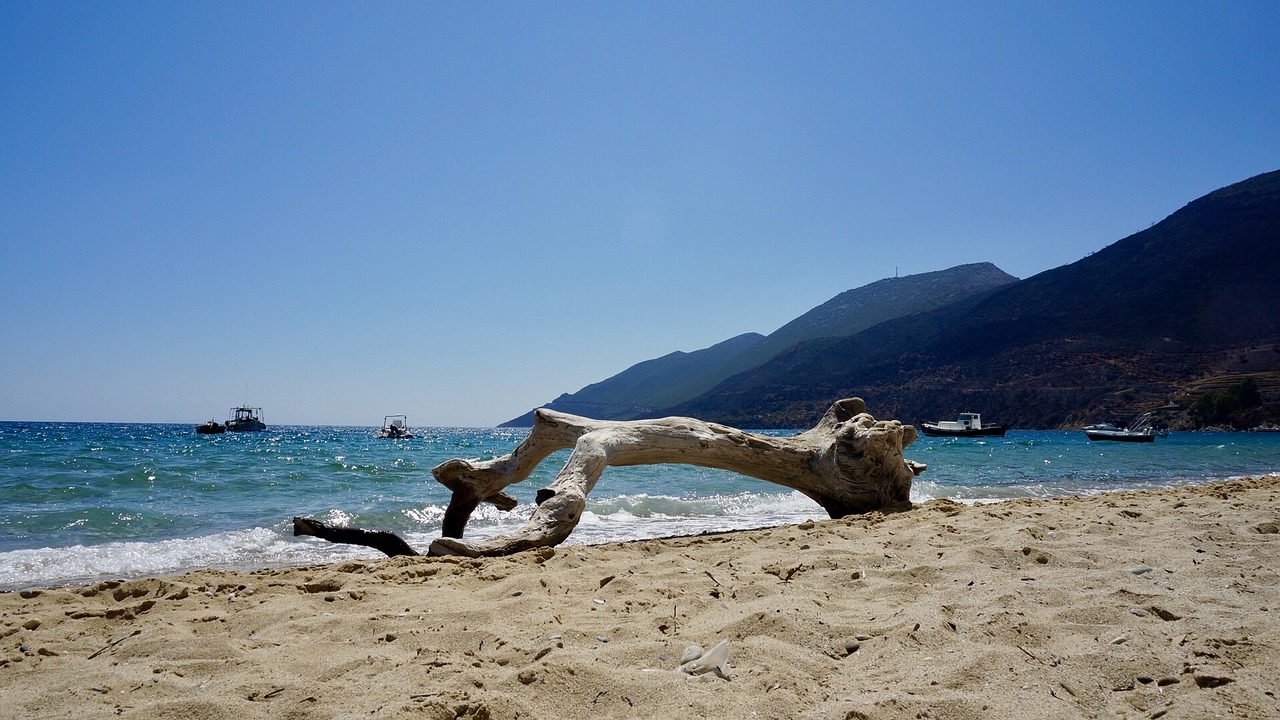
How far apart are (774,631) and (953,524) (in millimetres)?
3138

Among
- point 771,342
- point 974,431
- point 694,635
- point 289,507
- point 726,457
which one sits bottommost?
point 974,431

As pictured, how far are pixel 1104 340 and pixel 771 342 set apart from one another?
247 ft

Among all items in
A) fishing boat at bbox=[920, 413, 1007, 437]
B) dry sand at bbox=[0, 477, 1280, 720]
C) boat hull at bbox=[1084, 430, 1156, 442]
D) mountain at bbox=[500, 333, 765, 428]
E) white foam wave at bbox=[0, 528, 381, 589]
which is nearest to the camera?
dry sand at bbox=[0, 477, 1280, 720]

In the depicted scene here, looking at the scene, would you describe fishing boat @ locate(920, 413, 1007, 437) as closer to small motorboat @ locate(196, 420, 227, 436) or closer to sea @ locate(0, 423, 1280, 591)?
sea @ locate(0, 423, 1280, 591)

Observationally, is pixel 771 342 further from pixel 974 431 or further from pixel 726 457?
pixel 726 457

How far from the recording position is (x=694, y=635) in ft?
8.13

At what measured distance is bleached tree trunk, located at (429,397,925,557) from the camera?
6004 millimetres

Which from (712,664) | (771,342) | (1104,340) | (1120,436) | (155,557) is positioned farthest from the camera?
(771,342)

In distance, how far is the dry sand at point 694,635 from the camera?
1.95 metres

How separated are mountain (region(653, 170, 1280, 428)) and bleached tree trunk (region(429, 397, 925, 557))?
57.7 metres

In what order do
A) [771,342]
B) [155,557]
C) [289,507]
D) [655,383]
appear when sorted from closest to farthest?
[155,557], [289,507], [771,342], [655,383]

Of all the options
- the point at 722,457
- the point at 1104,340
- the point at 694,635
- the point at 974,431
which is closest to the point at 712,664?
the point at 694,635

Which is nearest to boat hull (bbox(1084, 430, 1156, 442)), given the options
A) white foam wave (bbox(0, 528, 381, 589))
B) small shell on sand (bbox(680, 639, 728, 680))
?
white foam wave (bbox(0, 528, 381, 589))

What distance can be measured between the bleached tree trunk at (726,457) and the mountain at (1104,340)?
57733mm
